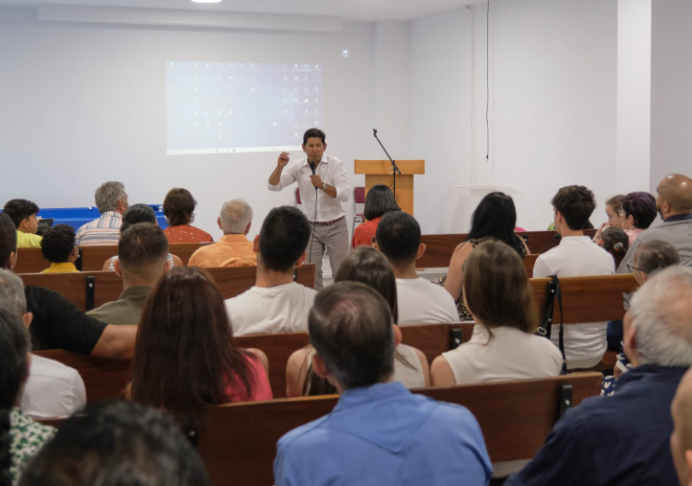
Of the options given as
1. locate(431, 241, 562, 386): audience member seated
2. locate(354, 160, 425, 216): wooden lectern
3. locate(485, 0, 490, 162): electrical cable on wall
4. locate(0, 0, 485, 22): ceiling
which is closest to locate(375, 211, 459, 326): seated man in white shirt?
locate(431, 241, 562, 386): audience member seated

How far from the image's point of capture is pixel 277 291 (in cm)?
255

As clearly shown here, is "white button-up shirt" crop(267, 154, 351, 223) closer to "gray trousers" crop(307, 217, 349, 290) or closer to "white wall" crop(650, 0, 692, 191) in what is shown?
"gray trousers" crop(307, 217, 349, 290)

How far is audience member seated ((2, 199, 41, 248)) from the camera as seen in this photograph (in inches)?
185

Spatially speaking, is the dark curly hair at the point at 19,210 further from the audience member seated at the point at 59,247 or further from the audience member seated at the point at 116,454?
the audience member seated at the point at 116,454

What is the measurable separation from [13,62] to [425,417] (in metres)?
8.47

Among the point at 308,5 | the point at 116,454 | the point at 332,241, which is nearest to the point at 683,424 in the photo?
the point at 116,454

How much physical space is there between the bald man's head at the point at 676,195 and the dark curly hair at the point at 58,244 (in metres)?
3.17

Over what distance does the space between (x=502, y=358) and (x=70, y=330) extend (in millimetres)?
1311

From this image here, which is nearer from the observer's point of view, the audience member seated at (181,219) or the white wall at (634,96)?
the audience member seated at (181,219)

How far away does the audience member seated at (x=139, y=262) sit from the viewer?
2506 millimetres

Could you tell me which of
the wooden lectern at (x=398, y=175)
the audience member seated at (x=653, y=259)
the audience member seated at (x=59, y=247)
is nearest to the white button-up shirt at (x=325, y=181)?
the wooden lectern at (x=398, y=175)

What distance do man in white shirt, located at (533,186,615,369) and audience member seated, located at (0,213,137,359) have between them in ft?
6.17

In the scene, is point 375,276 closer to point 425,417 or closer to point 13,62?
point 425,417

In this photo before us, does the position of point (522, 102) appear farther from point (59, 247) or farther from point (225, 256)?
point (59, 247)
